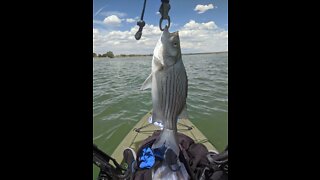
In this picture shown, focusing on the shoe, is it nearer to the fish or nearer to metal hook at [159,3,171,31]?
the fish

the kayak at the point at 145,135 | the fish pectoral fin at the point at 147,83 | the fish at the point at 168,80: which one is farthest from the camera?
the kayak at the point at 145,135

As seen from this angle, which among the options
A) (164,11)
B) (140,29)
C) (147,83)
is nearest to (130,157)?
(147,83)

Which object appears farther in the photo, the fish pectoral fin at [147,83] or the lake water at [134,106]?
the lake water at [134,106]

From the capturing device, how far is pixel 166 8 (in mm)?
1399

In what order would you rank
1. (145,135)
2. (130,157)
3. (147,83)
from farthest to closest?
(145,135), (130,157), (147,83)

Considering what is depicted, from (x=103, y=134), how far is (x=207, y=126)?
2.84 m

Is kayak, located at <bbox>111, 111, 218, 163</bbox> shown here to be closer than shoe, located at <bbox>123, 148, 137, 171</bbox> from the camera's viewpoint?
No

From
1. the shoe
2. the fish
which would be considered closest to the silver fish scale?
the fish

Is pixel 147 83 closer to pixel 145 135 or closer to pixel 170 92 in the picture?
pixel 170 92

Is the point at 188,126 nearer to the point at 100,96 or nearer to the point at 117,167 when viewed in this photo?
the point at 117,167

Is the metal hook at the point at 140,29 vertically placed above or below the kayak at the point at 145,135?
above

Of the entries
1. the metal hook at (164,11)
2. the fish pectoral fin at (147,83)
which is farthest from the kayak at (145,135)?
the metal hook at (164,11)

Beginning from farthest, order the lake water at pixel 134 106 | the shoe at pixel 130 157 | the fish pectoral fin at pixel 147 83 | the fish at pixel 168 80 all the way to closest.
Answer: the lake water at pixel 134 106 < the shoe at pixel 130 157 < the fish pectoral fin at pixel 147 83 < the fish at pixel 168 80

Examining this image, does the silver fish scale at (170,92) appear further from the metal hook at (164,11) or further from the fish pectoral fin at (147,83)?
the metal hook at (164,11)
